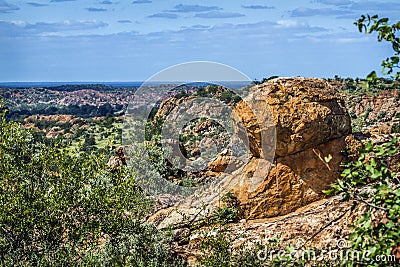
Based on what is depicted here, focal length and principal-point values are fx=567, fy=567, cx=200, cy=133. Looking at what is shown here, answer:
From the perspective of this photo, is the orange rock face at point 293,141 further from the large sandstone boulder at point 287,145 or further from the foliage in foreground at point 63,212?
the foliage in foreground at point 63,212

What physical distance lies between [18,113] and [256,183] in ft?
205

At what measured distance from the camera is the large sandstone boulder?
434 inches

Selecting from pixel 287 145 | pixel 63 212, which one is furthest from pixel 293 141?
pixel 63 212

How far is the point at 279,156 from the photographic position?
37.0 ft

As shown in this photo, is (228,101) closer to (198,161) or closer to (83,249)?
(198,161)

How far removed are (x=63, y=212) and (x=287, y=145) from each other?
4.48 metres

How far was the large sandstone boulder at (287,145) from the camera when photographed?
1102cm

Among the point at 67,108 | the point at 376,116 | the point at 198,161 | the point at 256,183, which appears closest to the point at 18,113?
the point at 67,108

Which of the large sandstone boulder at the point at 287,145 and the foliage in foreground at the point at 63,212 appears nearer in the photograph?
the foliage in foreground at the point at 63,212

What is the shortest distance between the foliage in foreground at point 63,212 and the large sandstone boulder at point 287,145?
141cm

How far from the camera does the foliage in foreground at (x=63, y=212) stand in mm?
9086

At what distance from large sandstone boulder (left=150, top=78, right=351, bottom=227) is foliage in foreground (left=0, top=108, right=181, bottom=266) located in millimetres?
1406

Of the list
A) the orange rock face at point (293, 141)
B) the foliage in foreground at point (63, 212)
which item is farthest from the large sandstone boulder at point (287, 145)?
the foliage in foreground at point (63, 212)

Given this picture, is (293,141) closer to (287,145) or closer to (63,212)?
(287,145)
